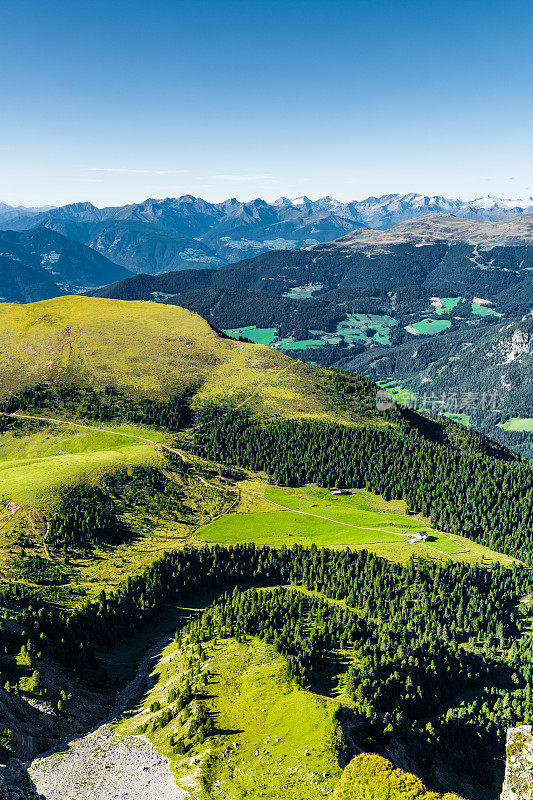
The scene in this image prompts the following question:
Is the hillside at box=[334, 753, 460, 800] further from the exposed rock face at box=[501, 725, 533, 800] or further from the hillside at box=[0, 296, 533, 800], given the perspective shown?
the hillside at box=[0, 296, 533, 800]

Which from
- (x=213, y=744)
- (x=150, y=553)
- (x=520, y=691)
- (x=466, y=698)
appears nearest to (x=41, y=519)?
(x=150, y=553)

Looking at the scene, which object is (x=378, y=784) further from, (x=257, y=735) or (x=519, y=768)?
(x=257, y=735)

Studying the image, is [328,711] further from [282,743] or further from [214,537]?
[214,537]

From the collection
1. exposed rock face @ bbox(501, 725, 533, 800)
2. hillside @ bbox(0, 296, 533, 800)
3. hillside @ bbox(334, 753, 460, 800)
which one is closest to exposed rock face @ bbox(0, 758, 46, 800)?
hillside @ bbox(334, 753, 460, 800)

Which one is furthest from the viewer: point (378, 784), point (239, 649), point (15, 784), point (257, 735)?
point (239, 649)

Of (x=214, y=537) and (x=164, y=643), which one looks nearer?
(x=164, y=643)

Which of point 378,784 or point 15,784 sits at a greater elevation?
point 15,784

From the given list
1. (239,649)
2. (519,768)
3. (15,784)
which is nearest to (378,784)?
(519,768)
